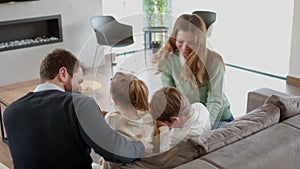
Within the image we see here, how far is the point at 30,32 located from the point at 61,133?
410 centimetres

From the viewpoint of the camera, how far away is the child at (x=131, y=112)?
2.06 m

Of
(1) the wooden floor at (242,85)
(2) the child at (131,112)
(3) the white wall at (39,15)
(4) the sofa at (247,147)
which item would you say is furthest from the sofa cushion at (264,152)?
(3) the white wall at (39,15)

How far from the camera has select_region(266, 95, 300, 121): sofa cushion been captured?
7.18 feet

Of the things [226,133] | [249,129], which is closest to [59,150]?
[226,133]

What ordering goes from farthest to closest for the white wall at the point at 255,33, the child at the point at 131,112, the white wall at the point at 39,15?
the white wall at the point at 255,33 < the white wall at the point at 39,15 < the child at the point at 131,112

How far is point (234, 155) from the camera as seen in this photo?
178 cm

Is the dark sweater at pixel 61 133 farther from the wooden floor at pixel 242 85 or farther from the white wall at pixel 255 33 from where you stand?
the white wall at pixel 255 33

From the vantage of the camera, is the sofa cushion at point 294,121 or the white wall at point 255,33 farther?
the white wall at point 255,33

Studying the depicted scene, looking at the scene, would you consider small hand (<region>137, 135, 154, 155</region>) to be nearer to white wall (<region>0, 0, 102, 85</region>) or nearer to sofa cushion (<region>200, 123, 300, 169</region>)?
sofa cushion (<region>200, 123, 300, 169</region>)

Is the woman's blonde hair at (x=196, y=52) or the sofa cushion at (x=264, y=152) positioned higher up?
the woman's blonde hair at (x=196, y=52)

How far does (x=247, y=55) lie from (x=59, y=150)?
4.45 metres

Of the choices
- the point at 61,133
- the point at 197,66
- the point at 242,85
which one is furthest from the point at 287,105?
the point at 242,85

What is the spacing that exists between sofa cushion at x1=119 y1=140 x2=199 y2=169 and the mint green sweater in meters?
0.95

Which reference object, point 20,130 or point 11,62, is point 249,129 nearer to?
point 20,130
